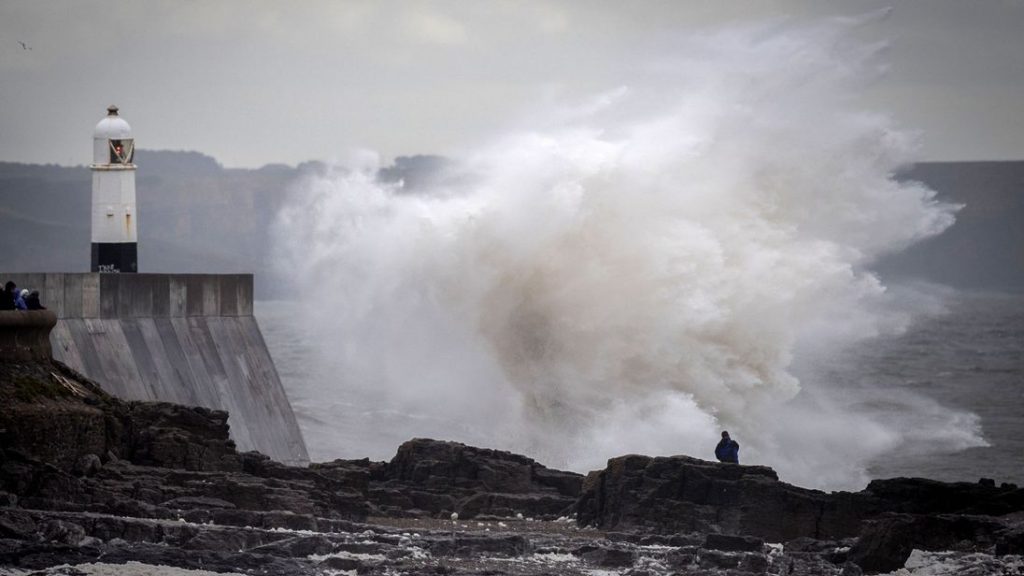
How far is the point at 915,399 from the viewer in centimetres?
5256

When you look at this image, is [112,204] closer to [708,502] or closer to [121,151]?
[121,151]

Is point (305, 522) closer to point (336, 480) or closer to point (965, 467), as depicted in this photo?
point (336, 480)

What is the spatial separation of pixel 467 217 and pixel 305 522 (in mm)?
17105

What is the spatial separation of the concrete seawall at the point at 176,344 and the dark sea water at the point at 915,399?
8.35 m

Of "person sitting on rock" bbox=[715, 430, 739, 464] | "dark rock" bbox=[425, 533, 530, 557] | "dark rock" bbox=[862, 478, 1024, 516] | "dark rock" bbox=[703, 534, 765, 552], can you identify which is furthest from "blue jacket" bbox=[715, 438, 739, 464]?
"dark rock" bbox=[425, 533, 530, 557]

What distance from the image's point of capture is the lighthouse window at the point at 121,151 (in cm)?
2578

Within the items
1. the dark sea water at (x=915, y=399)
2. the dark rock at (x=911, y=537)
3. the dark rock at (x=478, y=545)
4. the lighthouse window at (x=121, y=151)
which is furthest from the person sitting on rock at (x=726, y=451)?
the dark sea water at (x=915, y=399)

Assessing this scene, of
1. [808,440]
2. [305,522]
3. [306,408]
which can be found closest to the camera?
[305,522]

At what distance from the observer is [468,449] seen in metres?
22.9

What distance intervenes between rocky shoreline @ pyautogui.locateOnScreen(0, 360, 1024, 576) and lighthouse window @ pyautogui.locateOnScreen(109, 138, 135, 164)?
5.66m

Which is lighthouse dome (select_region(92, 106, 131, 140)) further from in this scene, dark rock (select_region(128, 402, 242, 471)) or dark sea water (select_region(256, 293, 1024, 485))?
dark sea water (select_region(256, 293, 1024, 485))

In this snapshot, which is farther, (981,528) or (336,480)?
(336,480)

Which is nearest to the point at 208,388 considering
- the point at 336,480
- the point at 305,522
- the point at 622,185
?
the point at 336,480

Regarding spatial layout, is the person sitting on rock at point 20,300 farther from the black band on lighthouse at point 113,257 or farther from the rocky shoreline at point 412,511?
the black band on lighthouse at point 113,257
